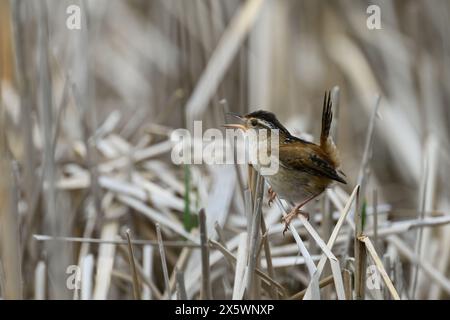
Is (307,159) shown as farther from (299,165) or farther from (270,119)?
(270,119)

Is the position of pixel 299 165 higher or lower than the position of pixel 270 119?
lower

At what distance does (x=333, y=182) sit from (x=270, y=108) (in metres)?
1.24

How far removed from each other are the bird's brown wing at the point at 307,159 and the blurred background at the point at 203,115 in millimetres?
166

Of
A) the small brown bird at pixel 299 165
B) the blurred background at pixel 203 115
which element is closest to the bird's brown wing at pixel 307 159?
the small brown bird at pixel 299 165

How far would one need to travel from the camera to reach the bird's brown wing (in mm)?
2033

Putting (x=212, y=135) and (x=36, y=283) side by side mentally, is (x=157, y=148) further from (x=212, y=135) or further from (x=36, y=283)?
(x=36, y=283)

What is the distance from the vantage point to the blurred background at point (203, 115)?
7.84 ft

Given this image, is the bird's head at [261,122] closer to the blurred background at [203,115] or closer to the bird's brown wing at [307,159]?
the bird's brown wing at [307,159]

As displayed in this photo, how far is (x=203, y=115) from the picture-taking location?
321 centimetres

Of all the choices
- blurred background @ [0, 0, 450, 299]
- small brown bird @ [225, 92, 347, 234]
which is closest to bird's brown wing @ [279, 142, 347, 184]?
small brown bird @ [225, 92, 347, 234]

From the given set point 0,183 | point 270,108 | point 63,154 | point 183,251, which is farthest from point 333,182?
point 63,154

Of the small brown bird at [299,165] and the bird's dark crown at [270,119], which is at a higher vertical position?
the bird's dark crown at [270,119]

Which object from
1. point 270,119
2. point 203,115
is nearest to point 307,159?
A: point 270,119

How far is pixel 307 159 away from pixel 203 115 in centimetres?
123
